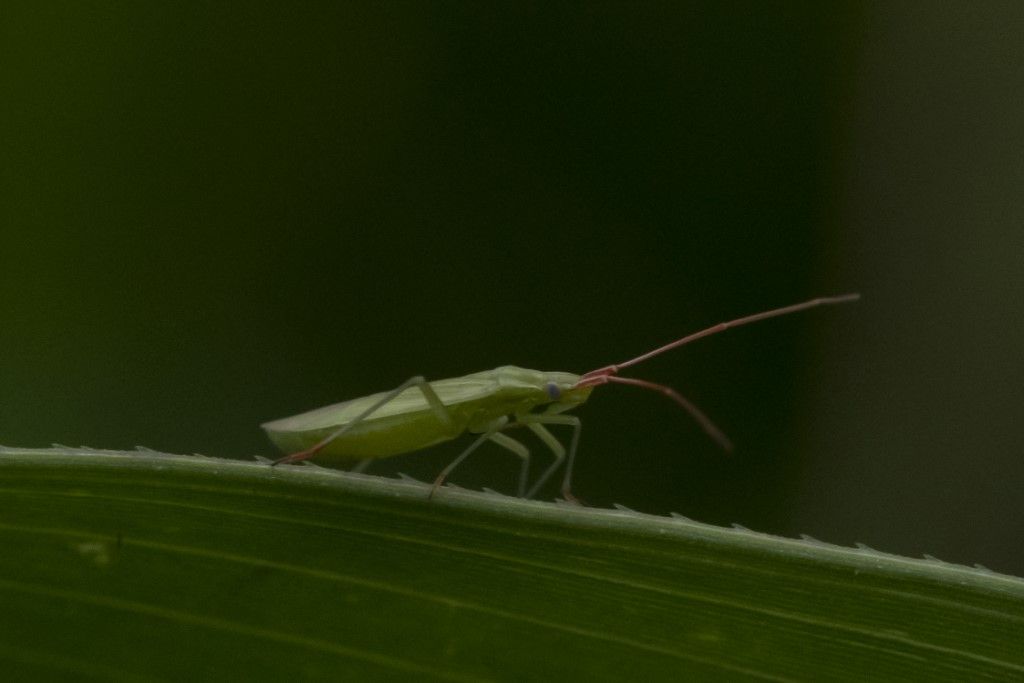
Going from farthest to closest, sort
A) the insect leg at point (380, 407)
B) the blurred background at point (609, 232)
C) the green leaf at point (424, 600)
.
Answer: the blurred background at point (609, 232) → the insect leg at point (380, 407) → the green leaf at point (424, 600)

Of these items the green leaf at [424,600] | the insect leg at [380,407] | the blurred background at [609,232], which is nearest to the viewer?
the green leaf at [424,600]

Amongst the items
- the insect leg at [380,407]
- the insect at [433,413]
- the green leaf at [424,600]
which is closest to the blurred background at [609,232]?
the insect at [433,413]

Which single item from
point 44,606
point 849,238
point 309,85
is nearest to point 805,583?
point 44,606

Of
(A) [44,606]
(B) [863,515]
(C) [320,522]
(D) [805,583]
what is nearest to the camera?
(A) [44,606]

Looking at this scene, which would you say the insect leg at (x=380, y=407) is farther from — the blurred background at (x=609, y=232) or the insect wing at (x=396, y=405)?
the blurred background at (x=609, y=232)

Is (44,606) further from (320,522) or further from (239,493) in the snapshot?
(320,522)

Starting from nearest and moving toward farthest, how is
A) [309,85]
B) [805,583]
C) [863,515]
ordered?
[805,583] → [863,515] → [309,85]
